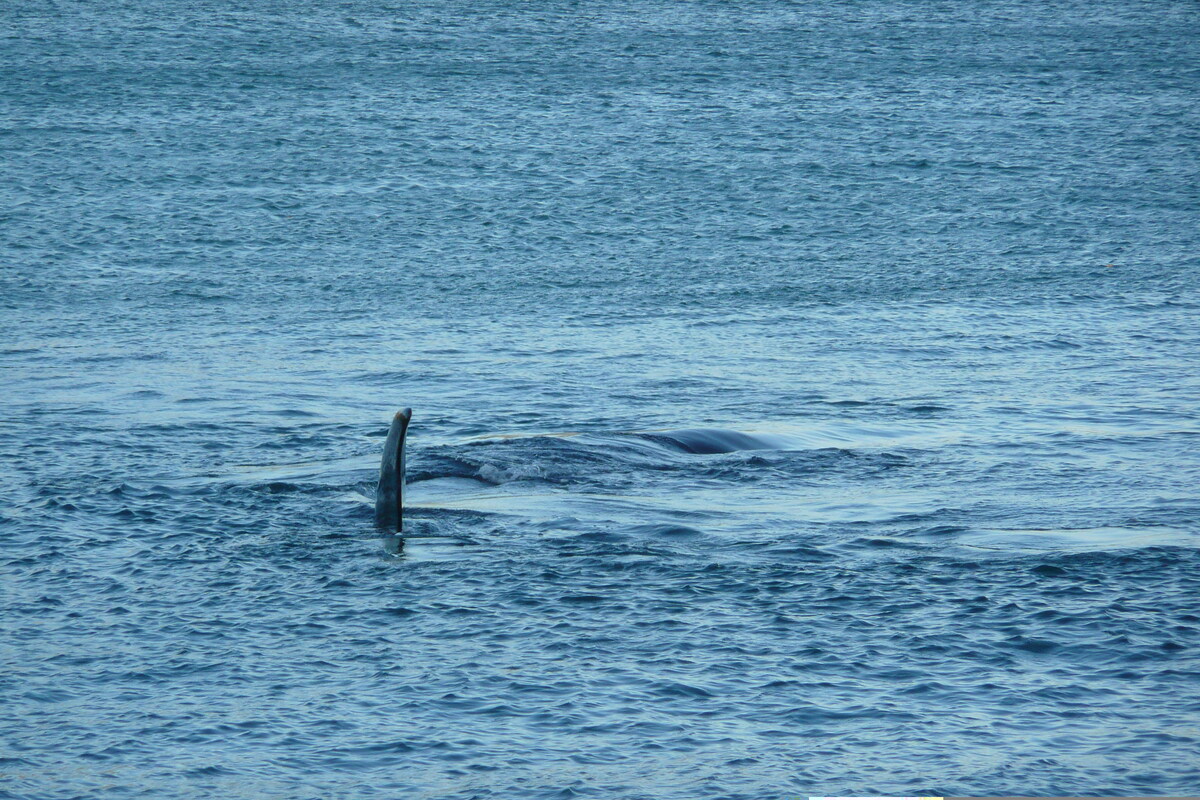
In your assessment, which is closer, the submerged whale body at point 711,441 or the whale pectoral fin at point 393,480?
the whale pectoral fin at point 393,480

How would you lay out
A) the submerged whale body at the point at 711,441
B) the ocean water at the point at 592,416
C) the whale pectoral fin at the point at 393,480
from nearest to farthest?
the ocean water at the point at 592,416, the whale pectoral fin at the point at 393,480, the submerged whale body at the point at 711,441

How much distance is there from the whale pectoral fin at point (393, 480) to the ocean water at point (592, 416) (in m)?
0.28

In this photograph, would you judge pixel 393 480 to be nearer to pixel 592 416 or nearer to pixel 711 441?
pixel 711 441

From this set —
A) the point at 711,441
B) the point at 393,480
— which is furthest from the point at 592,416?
the point at 393,480

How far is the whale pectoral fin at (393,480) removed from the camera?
44.3ft

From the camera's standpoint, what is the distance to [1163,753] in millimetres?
9688

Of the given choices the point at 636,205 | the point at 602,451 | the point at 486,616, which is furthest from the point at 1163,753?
the point at 636,205

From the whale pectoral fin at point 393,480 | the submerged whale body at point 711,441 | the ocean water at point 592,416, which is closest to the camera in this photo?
the ocean water at point 592,416

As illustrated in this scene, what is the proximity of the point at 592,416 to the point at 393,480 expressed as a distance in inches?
215

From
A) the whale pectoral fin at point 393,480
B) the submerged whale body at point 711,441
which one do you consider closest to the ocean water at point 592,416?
the submerged whale body at point 711,441

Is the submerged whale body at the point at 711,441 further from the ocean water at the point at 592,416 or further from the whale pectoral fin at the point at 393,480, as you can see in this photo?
the whale pectoral fin at the point at 393,480

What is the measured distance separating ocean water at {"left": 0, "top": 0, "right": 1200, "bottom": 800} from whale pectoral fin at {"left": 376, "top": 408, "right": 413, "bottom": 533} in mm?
284

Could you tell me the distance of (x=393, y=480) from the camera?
45.5 ft

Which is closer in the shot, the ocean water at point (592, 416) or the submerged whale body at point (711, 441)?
the ocean water at point (592, 416)
